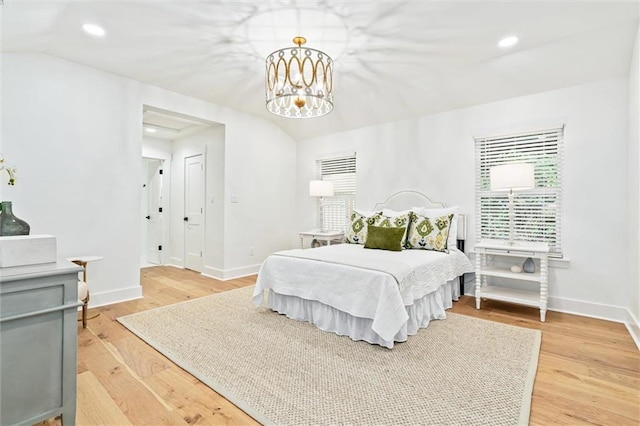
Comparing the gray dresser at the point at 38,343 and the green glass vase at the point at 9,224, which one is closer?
the gray dresser at the point at 38,343

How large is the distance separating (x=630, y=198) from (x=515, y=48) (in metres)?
1.78

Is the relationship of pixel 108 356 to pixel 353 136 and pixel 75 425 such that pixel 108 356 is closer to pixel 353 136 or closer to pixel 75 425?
pixel 75 425

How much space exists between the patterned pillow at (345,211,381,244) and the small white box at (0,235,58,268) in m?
3.17

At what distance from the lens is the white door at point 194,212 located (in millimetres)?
5461

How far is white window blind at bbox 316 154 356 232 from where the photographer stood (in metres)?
5.35

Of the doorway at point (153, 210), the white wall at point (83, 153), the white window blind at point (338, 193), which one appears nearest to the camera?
the white wall at point (83, 153)

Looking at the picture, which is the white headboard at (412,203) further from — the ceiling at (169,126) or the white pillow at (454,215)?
the ceiling at (169,126)

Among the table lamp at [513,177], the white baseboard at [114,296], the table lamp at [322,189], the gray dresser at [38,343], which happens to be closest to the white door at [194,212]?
the white baseboard at [114,296]

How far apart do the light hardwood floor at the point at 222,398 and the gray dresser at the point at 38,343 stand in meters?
0.31

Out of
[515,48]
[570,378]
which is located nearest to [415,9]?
[515,48]

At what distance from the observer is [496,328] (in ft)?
9.60

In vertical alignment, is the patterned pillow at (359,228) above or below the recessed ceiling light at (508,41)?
below

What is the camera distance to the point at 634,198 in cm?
275

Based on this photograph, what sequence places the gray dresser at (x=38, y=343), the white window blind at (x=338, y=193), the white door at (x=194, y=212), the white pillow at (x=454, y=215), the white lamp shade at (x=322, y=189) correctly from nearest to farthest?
the gray dresser at (x=38, y=343), the white pillow at (x=454, y=215), the white lamp shade at (x=322, y=189), the white window blind at (x=338, y=193), the white door at (x=194, y=212)
